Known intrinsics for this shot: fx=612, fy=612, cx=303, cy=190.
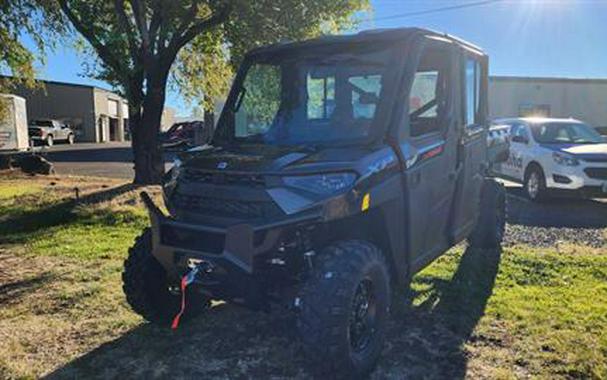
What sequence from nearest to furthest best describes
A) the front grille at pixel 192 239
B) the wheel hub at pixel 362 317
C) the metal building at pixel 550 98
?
the front grille at pixel 192 239
the wheel hub at pixel 362 317
the metal building at pixel 550 98

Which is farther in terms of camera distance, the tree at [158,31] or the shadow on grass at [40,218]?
the tree at [158,31]

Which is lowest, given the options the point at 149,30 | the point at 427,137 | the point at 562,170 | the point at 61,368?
the point at 61,368

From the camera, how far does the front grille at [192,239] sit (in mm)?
3916

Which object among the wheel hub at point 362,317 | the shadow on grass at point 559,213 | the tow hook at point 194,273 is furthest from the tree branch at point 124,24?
the wheel hub at point 362,317

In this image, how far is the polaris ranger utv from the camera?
12.4 ft

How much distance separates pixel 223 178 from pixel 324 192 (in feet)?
2.51

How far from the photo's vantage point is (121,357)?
15.1ft

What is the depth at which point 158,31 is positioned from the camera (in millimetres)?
12328

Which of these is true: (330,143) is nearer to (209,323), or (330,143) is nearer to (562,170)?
(209,323)

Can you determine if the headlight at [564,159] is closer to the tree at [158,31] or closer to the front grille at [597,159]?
the front grille at [597,159]

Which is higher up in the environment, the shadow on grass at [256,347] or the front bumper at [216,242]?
the front bumper at [216,242]

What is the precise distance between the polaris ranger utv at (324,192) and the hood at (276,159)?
0.04 feet

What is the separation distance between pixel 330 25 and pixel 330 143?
816cm

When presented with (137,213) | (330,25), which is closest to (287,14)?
(330,25)
